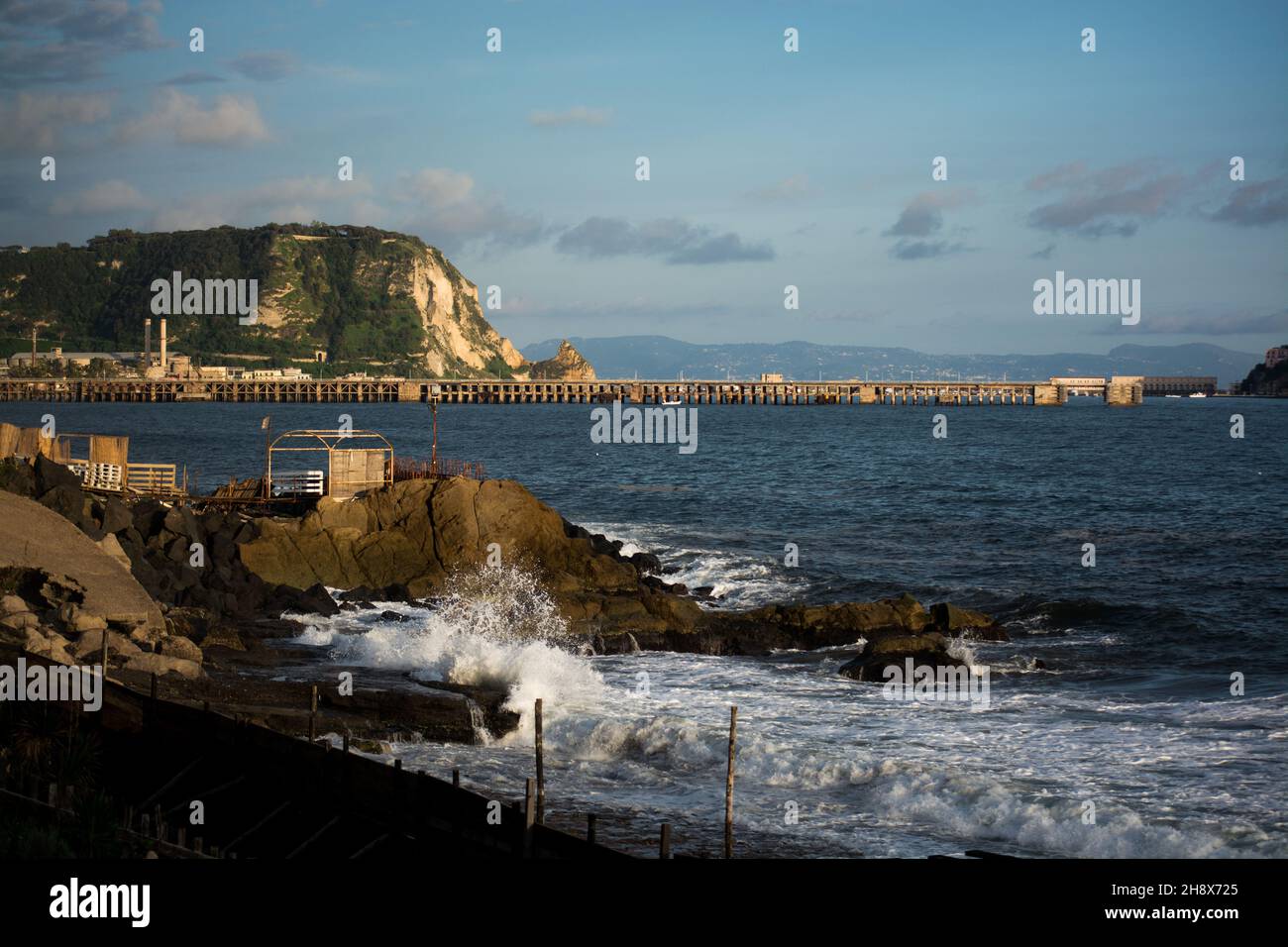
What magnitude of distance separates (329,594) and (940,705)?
49.4ft

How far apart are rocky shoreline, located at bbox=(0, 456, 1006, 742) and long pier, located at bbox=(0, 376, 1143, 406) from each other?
14616cm

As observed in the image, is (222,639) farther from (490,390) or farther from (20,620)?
(490,390)

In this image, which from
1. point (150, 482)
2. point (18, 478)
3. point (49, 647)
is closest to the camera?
point (49, 647)

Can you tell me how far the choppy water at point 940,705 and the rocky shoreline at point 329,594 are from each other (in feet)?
3.53

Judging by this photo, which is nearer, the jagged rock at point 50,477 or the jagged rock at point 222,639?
the jagged rock at point 222,639

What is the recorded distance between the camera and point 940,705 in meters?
23.4

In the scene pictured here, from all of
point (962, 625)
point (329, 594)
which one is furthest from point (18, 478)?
point (962, 625)

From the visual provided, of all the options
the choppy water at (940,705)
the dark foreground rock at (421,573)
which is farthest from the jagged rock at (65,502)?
the choppy water at (940,705)

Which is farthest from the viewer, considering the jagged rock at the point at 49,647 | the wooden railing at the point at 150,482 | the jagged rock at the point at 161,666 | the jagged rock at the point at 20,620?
the wooden railing at the point at 150,482

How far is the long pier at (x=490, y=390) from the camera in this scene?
590 ft

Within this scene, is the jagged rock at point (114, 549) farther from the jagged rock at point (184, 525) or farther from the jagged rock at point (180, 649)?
the jagged rock at point (180, 649)
